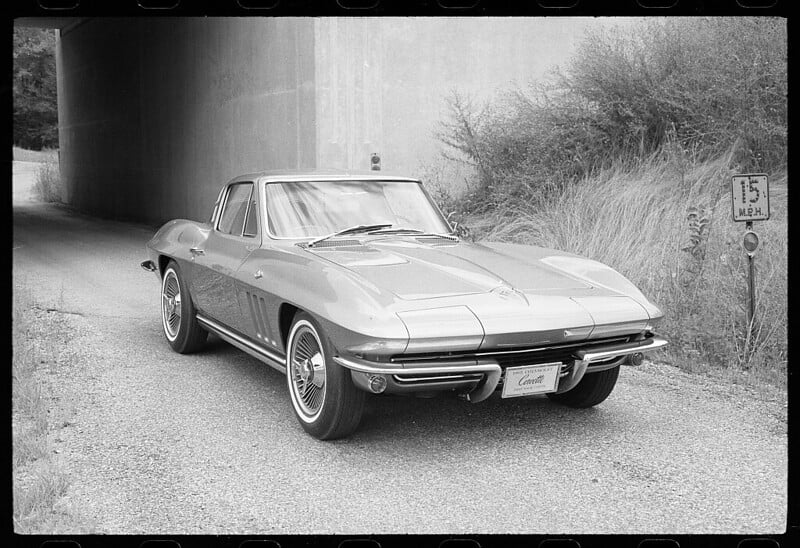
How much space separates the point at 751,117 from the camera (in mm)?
10102

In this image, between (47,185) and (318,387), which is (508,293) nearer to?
(318,387)

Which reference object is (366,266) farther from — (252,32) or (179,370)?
(252,32)

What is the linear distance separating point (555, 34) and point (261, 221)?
353 inches

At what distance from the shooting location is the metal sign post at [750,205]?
6.02 meters

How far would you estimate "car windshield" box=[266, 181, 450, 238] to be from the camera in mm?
5195

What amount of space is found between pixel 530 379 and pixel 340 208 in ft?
6.22

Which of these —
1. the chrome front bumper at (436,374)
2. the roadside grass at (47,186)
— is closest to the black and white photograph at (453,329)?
the chrome front bumper at (436,374)

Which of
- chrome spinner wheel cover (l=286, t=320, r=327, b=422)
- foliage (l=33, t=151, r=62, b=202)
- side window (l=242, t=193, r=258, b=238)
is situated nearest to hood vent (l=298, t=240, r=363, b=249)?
side window (l=242, t=193, r=258, b=238)

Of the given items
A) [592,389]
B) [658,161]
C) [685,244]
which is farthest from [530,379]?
[658,161]

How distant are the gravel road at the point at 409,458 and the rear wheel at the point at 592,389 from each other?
0.23 ft

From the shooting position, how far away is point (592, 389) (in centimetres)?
477

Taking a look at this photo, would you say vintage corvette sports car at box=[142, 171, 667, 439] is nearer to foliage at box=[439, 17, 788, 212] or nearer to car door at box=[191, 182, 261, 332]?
car door at box=[191, 182, 261, 332]
